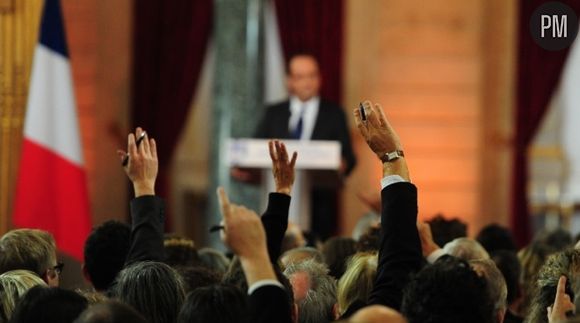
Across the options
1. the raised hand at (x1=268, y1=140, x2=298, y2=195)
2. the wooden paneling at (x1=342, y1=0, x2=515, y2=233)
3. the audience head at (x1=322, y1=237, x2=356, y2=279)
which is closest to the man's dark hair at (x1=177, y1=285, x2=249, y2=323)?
the raised hand at (x1=268, y1=140, x2=298, y2=195)

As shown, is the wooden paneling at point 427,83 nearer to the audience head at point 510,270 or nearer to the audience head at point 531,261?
the audience head at point 531,261

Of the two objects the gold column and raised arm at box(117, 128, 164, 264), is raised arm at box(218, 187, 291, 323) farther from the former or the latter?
the gold column

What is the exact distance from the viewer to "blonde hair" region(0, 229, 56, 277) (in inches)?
223

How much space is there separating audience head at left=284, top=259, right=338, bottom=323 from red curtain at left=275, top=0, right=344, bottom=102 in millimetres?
7297

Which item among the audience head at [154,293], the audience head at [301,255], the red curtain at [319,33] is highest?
the red curtain at [319,33]

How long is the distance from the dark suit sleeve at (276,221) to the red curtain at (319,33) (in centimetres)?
737

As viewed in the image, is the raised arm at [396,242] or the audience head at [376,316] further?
the raised arm at [396,242]

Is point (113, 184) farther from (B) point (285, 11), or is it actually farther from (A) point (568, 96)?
(A) point (568, 96)

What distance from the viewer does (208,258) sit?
7.18m

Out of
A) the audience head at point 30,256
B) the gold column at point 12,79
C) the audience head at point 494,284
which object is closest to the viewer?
the audience head at point 494,284

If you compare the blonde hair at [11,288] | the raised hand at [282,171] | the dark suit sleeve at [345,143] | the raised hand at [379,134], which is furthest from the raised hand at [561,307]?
the dark suit sleeve at [345,143]

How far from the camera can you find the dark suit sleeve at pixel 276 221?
514cm

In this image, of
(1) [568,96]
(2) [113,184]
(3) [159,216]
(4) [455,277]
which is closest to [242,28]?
(2) [113,184]

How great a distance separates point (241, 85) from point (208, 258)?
5.52 metres
